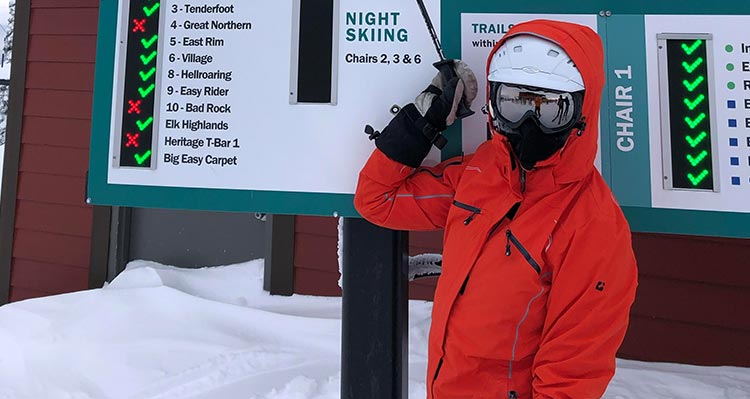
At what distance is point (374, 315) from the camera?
1.49 metres

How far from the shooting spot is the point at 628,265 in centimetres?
115

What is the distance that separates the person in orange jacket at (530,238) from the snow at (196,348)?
1384 mm

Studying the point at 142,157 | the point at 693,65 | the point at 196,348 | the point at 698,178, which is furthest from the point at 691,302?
the point at 142,157

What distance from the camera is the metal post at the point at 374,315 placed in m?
1.49

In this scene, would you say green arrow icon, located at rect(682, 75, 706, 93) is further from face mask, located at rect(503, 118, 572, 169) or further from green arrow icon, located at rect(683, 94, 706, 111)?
face mask, located at rect(503, 118, 572, 169)

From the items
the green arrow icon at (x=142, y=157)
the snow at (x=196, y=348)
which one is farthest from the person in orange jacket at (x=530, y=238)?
the snow at (x=196, y=348)

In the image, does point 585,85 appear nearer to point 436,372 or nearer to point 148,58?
point 436,372

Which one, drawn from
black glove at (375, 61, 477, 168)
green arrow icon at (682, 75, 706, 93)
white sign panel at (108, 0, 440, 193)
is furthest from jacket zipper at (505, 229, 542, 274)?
green arrow icon at (682, 75, 706, 93)

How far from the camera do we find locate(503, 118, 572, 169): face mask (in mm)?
1141

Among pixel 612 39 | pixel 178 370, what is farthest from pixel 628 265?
pixel 178 370

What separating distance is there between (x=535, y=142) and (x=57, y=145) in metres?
4.22

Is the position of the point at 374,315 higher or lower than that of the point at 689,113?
lower

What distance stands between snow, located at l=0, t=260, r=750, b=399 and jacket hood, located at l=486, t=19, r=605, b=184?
167cm

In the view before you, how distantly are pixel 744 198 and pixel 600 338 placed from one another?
704mm
